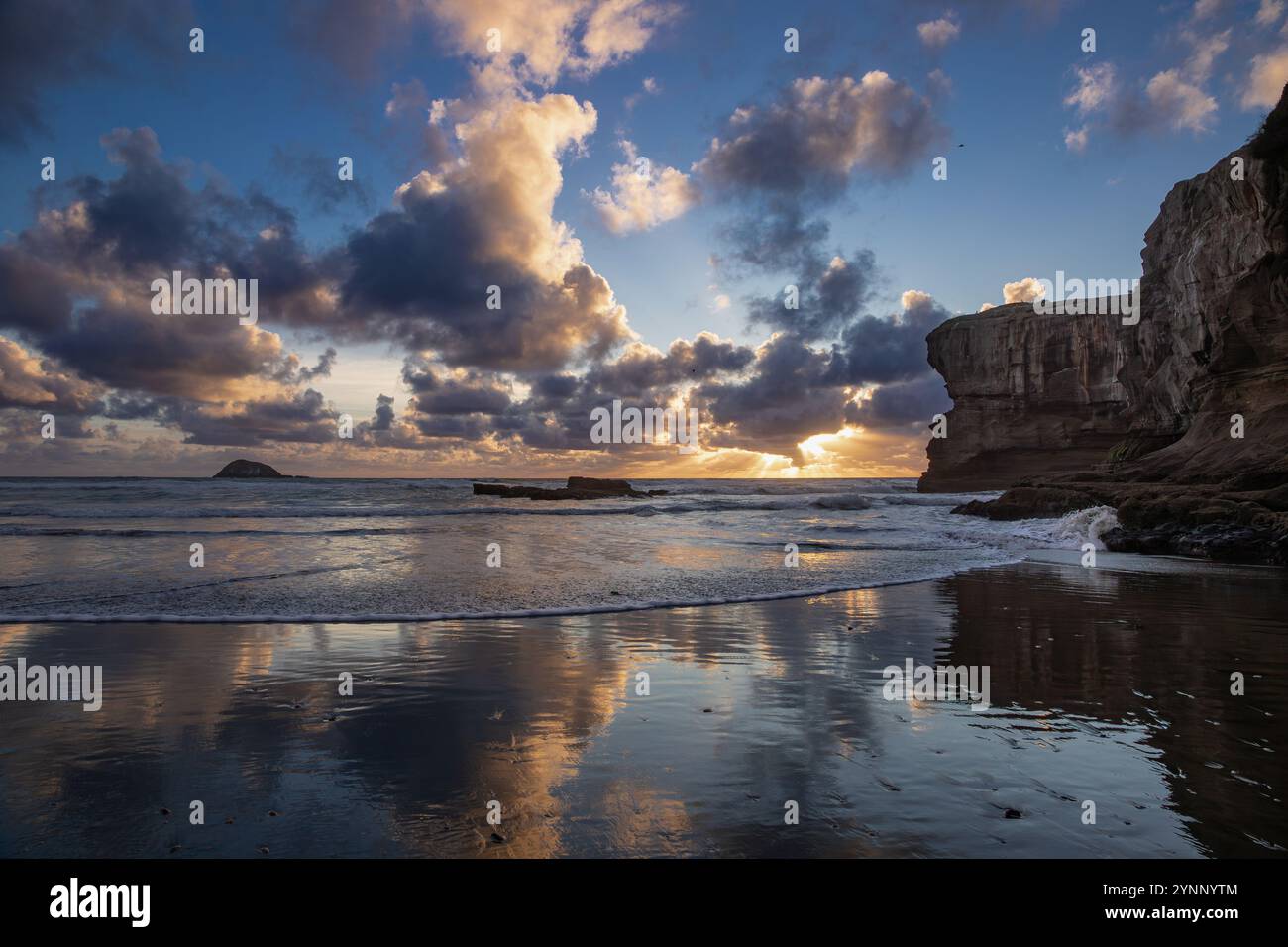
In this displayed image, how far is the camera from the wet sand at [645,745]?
10.7 ft

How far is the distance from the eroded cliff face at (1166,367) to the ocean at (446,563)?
30.8 feet

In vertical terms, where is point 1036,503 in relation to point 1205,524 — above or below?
above

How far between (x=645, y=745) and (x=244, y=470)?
117722 millimetres

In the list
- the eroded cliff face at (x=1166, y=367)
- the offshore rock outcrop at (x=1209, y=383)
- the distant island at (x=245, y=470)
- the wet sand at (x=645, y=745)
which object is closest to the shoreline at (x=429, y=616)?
the wet sand at (x=645, y=745)

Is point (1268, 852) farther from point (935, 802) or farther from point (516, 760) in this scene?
point (516, 760)

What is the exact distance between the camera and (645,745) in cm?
446

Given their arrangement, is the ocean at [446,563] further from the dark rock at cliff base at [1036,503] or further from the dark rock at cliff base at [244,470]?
the dark rock at cliff base at [244,470]

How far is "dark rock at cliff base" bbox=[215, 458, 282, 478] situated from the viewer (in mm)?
103250

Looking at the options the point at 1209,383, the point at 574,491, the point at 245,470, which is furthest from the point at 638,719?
the point at 245,470

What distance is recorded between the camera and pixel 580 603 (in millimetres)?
10227

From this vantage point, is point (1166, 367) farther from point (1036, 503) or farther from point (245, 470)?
point (245, 470)
